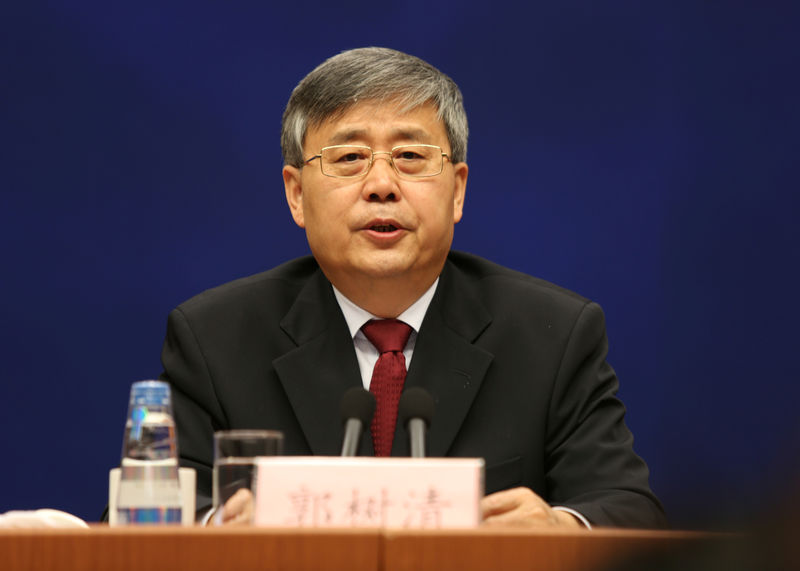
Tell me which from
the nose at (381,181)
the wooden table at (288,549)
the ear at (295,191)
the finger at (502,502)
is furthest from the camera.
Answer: the ear at (295,191)

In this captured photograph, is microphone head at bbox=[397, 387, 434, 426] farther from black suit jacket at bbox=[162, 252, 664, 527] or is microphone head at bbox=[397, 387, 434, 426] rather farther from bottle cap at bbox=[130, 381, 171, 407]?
black suit jacket at bbox=[162, 252, 664, 527]

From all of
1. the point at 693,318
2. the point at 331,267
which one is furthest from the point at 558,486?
the point at 693,318

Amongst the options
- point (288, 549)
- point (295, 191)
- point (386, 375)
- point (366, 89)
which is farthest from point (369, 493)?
point (295, 191)

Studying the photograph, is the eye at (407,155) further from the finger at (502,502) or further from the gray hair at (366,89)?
the finger at (502,502)

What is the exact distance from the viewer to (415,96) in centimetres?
198

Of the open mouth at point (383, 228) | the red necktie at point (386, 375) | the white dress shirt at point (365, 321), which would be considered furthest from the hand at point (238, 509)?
the open mouth at point (383, 228)

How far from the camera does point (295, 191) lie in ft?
7.07

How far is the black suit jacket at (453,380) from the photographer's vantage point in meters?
1.82

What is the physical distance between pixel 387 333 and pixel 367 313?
0.08 meters

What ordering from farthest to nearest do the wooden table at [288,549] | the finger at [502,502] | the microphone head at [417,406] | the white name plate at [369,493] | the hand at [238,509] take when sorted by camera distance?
1. the finger at [502,502]
2. the microphone head at [417,406]
3. the hand at [238,509]
4. the white name plate at [369,493]
5. the wooden table at [288,549]

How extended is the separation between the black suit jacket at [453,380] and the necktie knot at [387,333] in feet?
0.16

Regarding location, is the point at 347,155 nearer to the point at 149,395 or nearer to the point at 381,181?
the point at 381,181

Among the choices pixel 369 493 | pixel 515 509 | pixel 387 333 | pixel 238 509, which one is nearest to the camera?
pixel 369 493

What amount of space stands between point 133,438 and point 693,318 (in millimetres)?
1909
